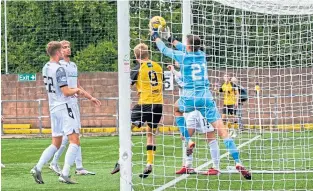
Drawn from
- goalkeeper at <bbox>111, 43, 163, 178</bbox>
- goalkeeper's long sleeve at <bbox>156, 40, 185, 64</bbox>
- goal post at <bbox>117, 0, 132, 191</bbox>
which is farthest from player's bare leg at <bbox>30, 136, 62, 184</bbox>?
goal post at <bbox>117, 0, 132, 191</bbox>

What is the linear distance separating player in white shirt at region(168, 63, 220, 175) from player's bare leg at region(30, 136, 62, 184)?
179cm

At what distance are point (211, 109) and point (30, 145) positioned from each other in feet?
35.1

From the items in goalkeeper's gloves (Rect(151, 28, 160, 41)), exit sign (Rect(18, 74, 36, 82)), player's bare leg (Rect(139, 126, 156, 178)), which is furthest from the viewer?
exit sign (Rect(18, 74, 36, 82))

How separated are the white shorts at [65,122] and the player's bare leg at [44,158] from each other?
11 centimetres

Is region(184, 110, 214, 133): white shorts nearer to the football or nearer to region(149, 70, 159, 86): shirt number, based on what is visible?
region(149, 70, 159, 86): shirt number

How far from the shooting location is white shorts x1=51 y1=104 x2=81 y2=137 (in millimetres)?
10750

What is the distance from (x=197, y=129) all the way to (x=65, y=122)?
203 centimetres

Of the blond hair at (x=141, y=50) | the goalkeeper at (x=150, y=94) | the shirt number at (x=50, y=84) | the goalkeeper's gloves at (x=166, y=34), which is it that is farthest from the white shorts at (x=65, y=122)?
the goalkeeper's gloves at (x=166, y=34)

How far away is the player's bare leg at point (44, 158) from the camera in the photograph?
34.2 ft

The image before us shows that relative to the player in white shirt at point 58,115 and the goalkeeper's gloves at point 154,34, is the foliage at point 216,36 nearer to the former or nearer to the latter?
the goalkeeper's gloves at point 154,34

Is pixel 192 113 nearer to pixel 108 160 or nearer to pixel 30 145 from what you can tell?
pixel 108 160

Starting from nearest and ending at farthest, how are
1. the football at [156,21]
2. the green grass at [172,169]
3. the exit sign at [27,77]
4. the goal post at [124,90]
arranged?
1. the goal post at [124,90]
2. the football at [156,21]
3. the green grass at [172,169]
4. the exit sign at [27,77]

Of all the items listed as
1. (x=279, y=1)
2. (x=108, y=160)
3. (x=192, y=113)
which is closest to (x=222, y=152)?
(x=108, y=160)

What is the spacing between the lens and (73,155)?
10.6m
